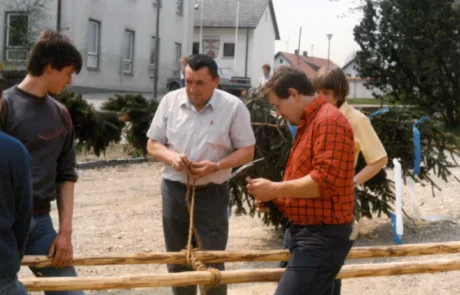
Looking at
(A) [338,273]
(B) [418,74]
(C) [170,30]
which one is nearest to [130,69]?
(C) [170,30]

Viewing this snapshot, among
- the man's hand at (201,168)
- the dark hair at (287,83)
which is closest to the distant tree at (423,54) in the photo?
the man's hand at (201,168)

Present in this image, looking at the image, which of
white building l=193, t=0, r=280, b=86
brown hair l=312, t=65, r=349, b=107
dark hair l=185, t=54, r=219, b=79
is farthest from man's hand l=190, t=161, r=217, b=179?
white building l=193, t=0, r=280, b=86

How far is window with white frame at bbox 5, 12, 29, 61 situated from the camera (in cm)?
2712

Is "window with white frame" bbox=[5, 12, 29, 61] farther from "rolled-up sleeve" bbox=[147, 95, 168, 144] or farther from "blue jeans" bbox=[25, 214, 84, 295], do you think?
"blue jeans" bbox=[25, 214, 84, 295]

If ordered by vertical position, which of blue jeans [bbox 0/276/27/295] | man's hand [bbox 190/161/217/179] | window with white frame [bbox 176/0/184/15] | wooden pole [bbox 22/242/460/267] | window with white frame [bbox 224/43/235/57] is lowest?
wooden pole [bbox 22/242/460/267]

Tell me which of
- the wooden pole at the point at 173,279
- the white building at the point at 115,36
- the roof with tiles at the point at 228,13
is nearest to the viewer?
the wooden pole at the point at 173,279

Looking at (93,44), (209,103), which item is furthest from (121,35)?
(209,103)

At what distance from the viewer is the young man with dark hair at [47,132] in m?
3.22

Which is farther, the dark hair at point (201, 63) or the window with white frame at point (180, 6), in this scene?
the window with white frame at point (180, 6)

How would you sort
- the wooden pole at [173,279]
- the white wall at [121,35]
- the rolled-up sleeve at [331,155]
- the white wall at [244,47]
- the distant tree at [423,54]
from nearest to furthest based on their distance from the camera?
the rolled-up sleeve at [331,155], the wooden pole at [173,279], the distant tree at [423,54], the white wall at [121,35], the white wall at [244,47]

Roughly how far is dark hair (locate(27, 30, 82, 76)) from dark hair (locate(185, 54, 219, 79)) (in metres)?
1.13

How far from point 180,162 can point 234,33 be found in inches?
2005

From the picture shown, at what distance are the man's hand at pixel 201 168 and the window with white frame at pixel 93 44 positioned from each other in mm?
27661

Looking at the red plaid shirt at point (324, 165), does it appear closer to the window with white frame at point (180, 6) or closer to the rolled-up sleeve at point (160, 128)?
the rolled-up sleeve at point (160, 128)
